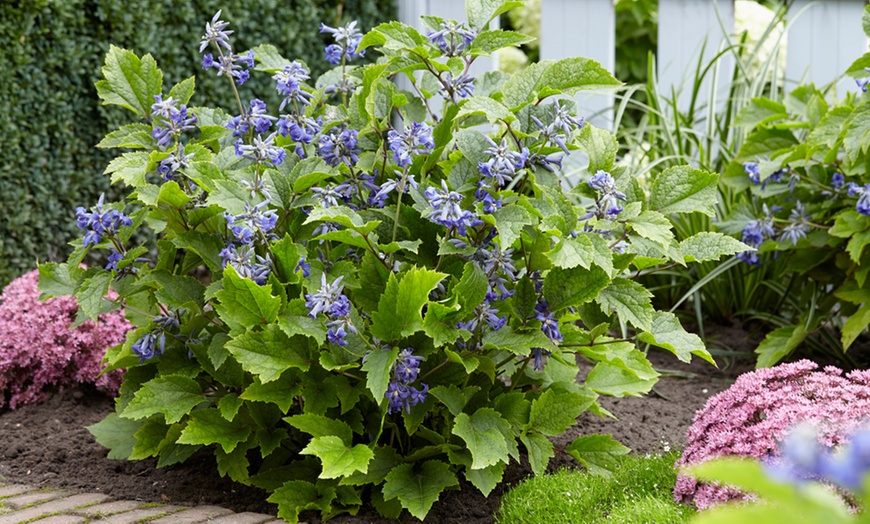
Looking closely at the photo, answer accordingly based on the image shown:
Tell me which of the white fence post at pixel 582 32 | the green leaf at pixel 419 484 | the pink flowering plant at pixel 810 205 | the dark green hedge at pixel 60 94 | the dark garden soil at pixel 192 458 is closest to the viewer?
the green leaf at pixel 419 484

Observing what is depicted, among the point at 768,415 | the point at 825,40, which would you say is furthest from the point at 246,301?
the point at 825,40

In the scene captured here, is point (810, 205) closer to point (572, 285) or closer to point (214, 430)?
point (572, 285)

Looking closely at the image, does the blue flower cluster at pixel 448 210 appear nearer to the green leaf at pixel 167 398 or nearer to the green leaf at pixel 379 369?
the green leaf at pixel 379 369

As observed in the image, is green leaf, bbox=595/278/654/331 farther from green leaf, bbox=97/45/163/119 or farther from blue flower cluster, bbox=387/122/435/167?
green leaf, bbox=97/45/163/119

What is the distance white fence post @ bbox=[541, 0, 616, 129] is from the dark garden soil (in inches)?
82.7

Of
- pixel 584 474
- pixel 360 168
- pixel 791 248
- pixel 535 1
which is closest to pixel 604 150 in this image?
pixel 360 168

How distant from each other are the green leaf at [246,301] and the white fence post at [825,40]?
13.2 feet

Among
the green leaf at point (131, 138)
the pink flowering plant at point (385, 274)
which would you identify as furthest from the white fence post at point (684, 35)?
the green leaf at point (131, 138)

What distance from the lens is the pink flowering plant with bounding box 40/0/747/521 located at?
2262 millimetres

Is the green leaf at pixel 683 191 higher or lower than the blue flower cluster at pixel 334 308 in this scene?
higher

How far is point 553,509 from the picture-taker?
2391 mm

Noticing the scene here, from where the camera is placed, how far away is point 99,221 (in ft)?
8.01

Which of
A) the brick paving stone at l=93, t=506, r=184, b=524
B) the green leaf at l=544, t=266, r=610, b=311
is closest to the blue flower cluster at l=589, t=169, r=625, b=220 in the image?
the green leaf at l=544, t=266, r=610, b=311

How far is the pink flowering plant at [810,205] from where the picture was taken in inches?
131
